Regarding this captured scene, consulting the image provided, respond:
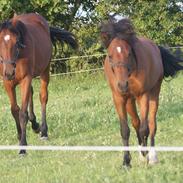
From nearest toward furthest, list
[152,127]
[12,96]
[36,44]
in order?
[152,127]
[12,96]
[36,44]

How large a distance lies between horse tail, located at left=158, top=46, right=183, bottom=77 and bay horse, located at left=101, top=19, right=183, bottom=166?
60 centimetres

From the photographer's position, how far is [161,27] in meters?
26.1

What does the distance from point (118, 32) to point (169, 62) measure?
76.1 inches

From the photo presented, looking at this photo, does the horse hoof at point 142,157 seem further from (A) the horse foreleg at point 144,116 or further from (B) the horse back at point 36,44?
(B) the horse back at point 36,44

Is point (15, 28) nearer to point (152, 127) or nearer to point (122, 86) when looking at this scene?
point (152, 127)

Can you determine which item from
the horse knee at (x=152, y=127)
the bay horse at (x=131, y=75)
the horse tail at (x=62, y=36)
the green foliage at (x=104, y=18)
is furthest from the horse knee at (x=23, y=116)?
the green foliage at (x=104, y=18)

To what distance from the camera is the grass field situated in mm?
6684

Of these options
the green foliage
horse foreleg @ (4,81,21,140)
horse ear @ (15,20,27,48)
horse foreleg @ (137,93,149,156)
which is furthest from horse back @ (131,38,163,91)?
the green foliage

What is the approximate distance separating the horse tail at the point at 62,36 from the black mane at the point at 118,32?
5491 millimetres

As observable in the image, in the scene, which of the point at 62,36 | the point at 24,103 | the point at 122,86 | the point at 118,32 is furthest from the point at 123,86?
the point at 62,36

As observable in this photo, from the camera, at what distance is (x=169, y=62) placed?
900 cm

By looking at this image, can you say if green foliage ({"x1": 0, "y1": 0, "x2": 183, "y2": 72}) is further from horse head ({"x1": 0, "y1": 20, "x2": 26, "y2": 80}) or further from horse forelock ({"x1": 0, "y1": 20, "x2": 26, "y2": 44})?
horse head ({"x1": 0, "y1": 20, "x2": 26, "y2": 80})

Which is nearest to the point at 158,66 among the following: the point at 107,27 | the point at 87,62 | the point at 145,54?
the point at 145,54

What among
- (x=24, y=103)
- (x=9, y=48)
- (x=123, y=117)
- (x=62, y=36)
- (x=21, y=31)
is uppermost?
(x=21, y=31)
